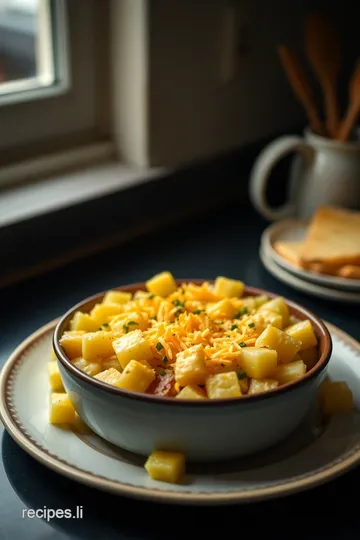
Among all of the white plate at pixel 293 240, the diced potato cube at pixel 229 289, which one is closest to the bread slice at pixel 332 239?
the white plate at pixel 293 240

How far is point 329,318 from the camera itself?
3.36ft

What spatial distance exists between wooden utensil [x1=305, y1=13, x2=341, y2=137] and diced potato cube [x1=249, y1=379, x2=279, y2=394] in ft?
2.31

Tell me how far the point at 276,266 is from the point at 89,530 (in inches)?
23.1

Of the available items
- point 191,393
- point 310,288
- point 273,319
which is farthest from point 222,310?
point 310,288

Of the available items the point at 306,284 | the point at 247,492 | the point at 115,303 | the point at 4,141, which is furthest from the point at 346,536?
the point at 4,141

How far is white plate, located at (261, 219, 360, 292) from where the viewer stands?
104 cm

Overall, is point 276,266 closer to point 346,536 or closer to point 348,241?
point 348,241

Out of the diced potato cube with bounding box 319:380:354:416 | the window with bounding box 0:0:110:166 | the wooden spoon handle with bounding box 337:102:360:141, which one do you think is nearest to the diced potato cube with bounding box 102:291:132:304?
the diced potato cube with bounding box 319:380:354:416

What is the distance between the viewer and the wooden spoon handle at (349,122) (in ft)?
3.98

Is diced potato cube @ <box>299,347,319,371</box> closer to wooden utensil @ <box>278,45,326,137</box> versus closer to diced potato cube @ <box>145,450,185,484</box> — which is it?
diced potato cube @ <box>145,450,185,484</box>

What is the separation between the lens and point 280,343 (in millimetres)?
717

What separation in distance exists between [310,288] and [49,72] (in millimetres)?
554

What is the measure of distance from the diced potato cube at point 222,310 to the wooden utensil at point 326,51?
581 mm

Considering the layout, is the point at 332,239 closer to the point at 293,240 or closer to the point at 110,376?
the point at 293,240
